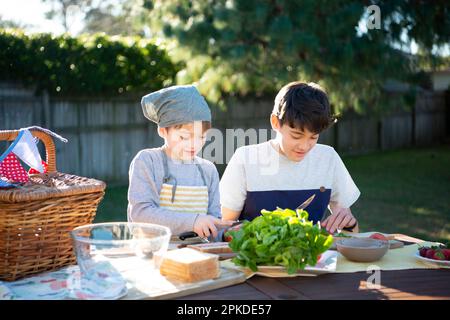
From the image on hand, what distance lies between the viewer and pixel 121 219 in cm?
614

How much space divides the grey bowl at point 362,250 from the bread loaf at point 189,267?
457mm

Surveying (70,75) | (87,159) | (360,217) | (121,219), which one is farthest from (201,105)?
(87,159)

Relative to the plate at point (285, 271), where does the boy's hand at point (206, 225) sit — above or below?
above

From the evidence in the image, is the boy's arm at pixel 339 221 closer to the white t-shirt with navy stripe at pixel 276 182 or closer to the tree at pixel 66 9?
the white t-shirt with navy stripe at pixel 276 182

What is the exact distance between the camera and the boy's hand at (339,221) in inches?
93.4

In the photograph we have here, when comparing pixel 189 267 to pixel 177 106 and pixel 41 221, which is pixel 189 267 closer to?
pixel 41 221

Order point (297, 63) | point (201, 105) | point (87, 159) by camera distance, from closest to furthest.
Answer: point (201, 105) → point (297, 63) → point (87, 159)

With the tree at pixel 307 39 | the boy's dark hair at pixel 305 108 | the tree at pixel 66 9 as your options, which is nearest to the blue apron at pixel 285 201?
the boy's dark hair at pixel 305 108

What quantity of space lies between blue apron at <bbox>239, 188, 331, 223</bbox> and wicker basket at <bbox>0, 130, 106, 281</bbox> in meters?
1.14

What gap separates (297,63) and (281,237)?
5572 millimetres

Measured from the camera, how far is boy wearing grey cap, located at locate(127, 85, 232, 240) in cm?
219

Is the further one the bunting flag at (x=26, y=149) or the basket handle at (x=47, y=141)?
the basket handle at (x=47, y=141)

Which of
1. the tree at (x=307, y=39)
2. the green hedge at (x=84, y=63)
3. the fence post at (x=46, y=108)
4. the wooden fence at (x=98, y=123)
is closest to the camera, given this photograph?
the tree at (x=307, y=39)
